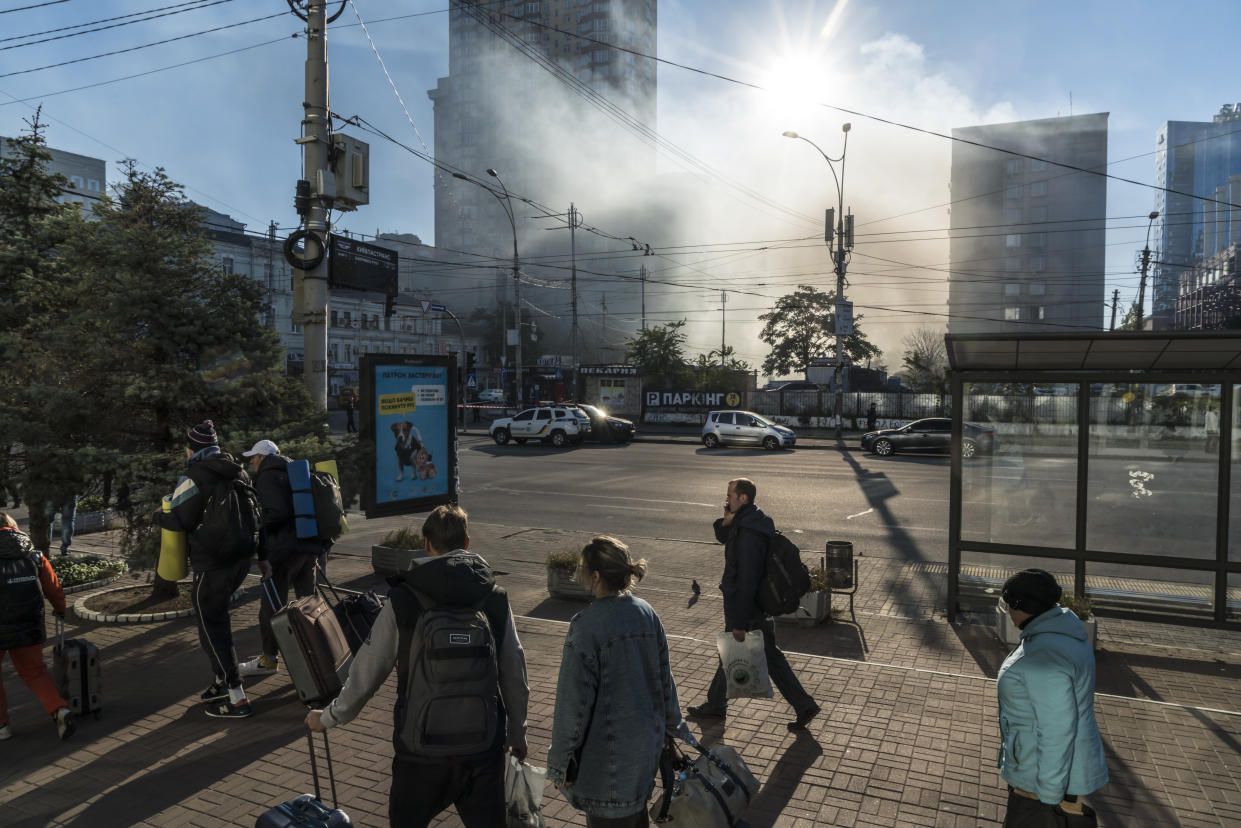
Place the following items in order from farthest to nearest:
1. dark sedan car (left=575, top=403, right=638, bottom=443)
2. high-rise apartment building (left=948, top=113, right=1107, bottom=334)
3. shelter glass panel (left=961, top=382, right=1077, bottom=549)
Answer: high-rise apartment building (left=948, top=113, right=1107, bottom=334), dark sedan car (left=575, top=403, right=638, bottom=443), shelter glass panel (left=961, top=382, right=1077, bottom=549)

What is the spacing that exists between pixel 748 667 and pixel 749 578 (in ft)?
1.80

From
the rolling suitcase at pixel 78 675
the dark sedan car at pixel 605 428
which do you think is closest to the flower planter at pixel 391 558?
the rolling suitcase at pixel 78 675

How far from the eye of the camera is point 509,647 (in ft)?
10.6

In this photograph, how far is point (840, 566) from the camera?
850 centimetres

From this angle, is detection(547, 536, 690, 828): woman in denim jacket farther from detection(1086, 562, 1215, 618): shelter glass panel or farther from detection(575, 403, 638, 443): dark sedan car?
detection(575, 403, 638, 443): dark sedan car

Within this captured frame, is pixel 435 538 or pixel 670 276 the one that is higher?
pixel 670 276

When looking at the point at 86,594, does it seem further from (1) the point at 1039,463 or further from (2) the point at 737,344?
(2) the point at 737,344

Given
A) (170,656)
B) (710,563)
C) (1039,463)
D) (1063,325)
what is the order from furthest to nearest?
(1063,325) < (710,563) < (1039,463) < (170,656)

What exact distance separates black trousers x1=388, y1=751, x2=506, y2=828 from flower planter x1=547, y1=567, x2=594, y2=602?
5548 mm

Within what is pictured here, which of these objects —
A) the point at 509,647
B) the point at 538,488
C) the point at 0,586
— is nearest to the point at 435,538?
the point at 509,647

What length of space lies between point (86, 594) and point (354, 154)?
561 cm

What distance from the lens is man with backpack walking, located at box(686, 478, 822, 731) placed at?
5.06 meters

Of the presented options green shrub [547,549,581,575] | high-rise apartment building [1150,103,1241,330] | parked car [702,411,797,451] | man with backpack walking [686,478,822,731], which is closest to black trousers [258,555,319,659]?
green shrub [547,549,581,575]

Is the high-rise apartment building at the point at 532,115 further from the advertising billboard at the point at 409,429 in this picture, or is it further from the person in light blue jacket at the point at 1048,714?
the person in light blue jacket at the point at 1048,714
